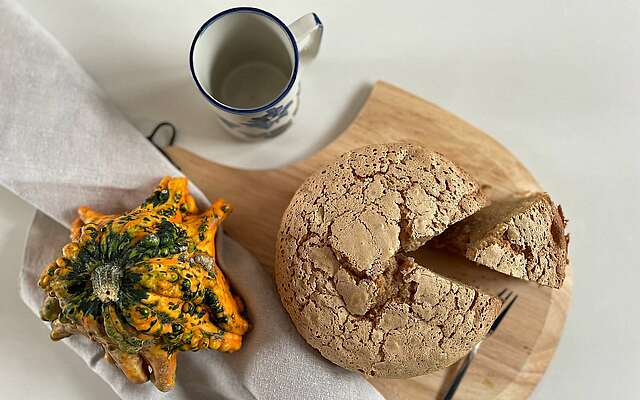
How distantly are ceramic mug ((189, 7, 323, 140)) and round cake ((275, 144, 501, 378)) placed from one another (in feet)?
0.72

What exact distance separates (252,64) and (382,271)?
0.59 metres

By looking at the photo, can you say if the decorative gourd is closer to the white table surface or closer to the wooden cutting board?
the wooden cutting board

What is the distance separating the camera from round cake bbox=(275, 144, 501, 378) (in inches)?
36.1

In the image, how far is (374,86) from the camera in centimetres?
126

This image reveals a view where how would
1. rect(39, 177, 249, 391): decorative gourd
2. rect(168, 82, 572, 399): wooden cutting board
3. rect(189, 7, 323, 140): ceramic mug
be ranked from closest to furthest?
rect(39, 177, 249, 391): decorative gourd → rect(189, 7, 323, 140): ceramic mug → rect(168, 82, 572, 399): wooden cutting board

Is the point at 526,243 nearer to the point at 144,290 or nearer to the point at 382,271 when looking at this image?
the point at 382,271

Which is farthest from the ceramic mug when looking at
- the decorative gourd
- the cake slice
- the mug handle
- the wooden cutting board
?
the cake slice

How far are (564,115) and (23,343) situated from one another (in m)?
1.41

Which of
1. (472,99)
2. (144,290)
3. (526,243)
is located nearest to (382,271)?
(526,243)

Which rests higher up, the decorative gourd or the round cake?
the round cake

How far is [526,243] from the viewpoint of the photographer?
968 mm

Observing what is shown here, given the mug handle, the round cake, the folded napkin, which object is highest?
the mug handle

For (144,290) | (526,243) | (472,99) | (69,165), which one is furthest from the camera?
(472,99)

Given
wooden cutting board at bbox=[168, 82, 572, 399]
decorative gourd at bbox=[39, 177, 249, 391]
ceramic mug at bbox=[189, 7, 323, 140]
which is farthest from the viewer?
wooden cutting board at bbox=[168, 82, 572, 399]
